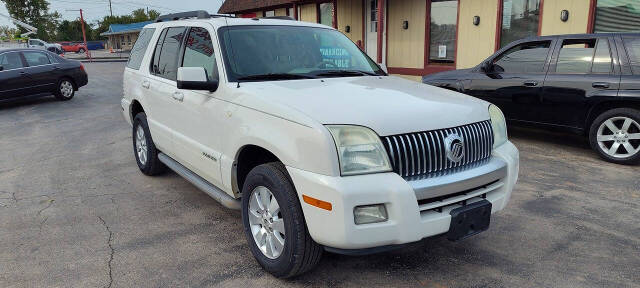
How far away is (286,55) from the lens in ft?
13.3

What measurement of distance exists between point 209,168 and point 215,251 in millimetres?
672

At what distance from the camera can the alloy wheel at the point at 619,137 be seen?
600 cm

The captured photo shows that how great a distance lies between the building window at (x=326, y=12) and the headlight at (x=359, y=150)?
15.9m

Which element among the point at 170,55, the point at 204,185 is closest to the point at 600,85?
the point at 204,185

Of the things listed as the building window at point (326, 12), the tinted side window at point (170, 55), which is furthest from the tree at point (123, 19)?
the tinted side window at point (170, 55)

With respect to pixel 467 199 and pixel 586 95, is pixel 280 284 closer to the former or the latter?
pixel 467 199

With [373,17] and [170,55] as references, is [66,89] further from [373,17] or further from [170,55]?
[170,55]

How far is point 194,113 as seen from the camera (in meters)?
4.09

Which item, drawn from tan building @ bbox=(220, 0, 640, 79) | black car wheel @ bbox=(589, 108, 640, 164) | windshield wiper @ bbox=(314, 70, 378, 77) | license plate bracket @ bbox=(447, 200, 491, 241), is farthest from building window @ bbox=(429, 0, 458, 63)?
license plate bracket @ bbox=(447, 200, 491, 241)

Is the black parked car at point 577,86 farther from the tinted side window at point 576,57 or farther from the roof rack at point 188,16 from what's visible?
the roof rack at point 188,16

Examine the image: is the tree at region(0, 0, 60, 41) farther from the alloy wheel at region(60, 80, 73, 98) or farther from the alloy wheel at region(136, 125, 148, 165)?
the alloy wheel at region(136, 125, 148, 165)

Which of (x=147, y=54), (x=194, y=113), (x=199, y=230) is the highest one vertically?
(x=147, y=54)

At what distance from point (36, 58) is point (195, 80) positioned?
11.3 meters

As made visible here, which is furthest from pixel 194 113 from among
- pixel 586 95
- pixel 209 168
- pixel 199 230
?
pixel 586 95
